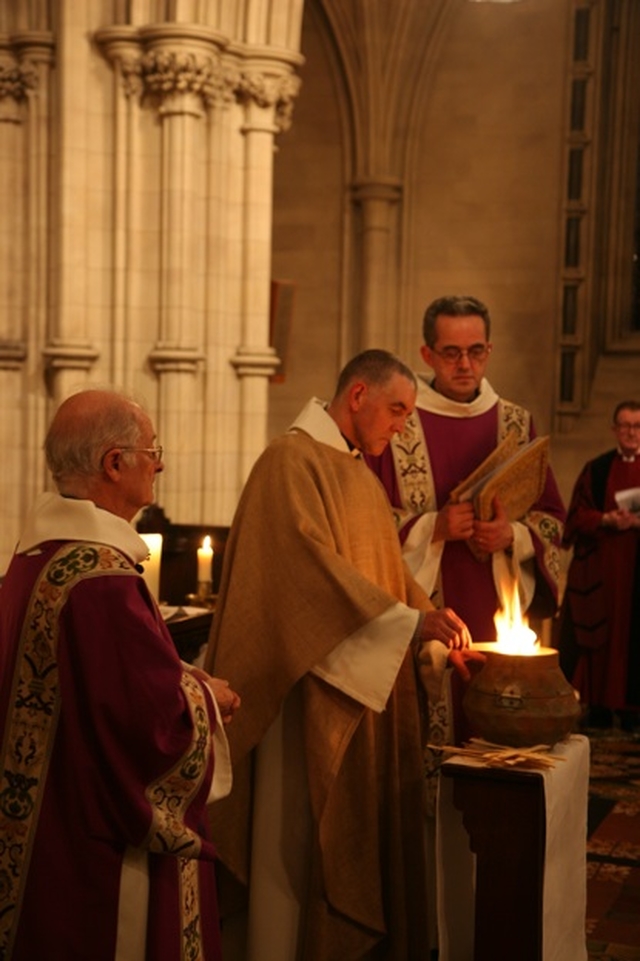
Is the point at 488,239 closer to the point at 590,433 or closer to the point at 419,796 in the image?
the point at 590,433

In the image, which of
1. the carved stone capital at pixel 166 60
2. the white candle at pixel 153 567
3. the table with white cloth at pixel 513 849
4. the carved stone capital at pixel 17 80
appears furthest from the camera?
the carved stone capital at pixel 17 80

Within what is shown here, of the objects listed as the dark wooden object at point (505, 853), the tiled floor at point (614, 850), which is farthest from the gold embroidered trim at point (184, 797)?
the tiled floor at point (614, 850)

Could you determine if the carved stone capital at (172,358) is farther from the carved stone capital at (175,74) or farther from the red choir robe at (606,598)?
the red choir robe at (606,598)

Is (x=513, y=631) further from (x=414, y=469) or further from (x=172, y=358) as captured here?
(x=172, y=358)

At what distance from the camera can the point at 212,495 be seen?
790cm

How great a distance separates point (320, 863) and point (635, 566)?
470cm

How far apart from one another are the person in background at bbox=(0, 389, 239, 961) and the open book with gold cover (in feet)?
5.77

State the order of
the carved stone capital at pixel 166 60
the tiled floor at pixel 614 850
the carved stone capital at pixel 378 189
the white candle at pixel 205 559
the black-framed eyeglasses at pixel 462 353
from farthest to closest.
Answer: the carved stone capital at pixel 378 189, the carved stone capital at pixel 166 60, the white candle at pixel 205 559, the tiled floor at pixel 614 850, the black-framed eyeglasses at pixel 462 353

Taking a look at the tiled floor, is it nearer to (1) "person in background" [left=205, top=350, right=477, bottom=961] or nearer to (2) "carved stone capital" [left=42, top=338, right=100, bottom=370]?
(1) "person in background" [left=205, top=350, right=477, bottom=961]

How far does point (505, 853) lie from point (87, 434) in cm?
141

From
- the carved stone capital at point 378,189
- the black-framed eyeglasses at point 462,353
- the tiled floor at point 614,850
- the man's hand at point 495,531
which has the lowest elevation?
the tiled floor at point 614,850

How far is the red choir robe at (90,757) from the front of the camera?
2535 mm

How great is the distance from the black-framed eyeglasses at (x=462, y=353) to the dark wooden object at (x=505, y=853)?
5.07 ft

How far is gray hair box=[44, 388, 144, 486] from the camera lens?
8.65 ft
